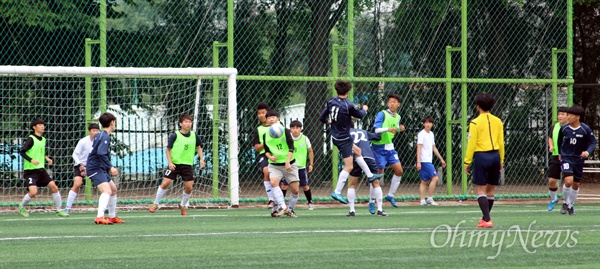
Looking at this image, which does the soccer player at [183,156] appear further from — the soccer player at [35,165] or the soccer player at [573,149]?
the soccer player at [573,149]

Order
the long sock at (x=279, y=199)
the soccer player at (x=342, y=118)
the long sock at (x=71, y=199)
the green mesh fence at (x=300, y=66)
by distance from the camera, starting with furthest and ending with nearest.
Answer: the green mesh fence at (x=300, y=66)
the long sock at (x=71, y=199)
the soccer player at (x=342, y=118)
the long sock at (x=279, y=199)

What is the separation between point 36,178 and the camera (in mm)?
15438

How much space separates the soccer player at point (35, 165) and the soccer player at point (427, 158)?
6.81m

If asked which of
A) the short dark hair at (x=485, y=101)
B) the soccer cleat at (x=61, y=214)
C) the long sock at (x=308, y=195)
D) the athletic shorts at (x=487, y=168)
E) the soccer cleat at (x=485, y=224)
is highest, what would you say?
the short dark hair at (x=485, y=101)

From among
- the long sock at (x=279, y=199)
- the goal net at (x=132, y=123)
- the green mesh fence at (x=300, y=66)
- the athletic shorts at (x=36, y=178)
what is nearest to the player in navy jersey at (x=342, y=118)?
the long sock at (x=279, y=199)

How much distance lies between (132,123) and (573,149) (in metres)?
7.96

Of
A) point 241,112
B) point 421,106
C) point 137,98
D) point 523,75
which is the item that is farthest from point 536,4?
point 137,98

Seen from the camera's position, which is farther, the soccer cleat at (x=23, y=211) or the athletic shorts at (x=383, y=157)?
the athletic shorts at (x=383, y=157)

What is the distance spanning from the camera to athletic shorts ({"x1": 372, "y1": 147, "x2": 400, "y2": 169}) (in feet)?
53.4

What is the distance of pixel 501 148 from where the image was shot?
37.4 ft

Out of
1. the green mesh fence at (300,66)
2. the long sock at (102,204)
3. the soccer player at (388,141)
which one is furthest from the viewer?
the green mesh fence at (300,66)

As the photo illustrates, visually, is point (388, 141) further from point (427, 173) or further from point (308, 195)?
point (427, 173)

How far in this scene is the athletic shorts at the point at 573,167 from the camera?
14.9m

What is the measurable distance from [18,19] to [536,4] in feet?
35.3
